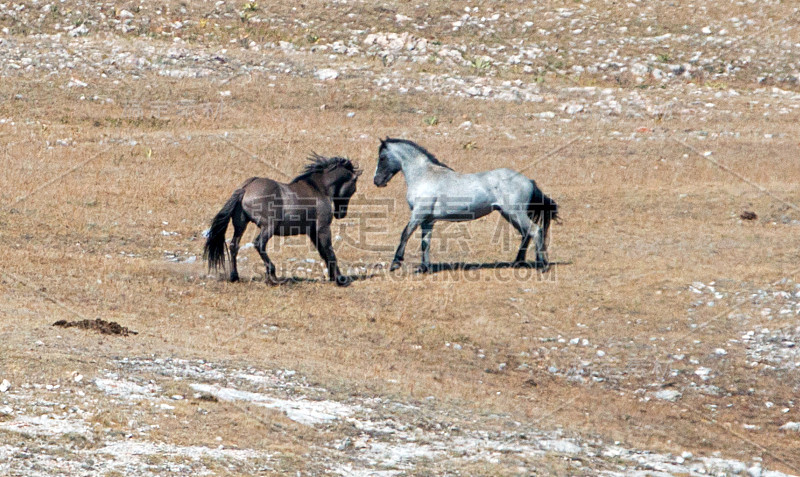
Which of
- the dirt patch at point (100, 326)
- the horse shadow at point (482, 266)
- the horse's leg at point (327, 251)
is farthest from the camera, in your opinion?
the horse shadow at point (482, 266)

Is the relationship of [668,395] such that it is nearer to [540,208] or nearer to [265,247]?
[540,208]

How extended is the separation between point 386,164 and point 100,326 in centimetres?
613

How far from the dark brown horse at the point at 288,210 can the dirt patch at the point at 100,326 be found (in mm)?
2841

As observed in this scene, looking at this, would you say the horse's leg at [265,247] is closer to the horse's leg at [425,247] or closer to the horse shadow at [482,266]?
the horse's leg at [425,247]

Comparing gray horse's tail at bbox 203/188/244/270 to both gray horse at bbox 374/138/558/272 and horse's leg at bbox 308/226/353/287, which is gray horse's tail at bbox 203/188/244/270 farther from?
gray horse at bbox 374/138/558/272

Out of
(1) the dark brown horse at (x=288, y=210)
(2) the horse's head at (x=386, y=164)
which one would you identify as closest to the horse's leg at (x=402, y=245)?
(2) the horse's head at (x=386, y=164)

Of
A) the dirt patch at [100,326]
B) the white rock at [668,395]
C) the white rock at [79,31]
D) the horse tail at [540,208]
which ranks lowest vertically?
the white rock at [668,395]

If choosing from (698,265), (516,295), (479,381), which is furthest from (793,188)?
(479,381)

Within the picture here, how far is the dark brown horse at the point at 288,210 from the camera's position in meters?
15.7

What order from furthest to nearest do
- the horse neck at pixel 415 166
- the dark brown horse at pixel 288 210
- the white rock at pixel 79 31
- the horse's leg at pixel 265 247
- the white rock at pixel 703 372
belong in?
the white rock at pixel 79 31 → the horse neck at pixel 415 166 → the horse's leg at pixel 265 247 → the dark brown horse at pixel 288 210 → the white rock at pixel 703 372

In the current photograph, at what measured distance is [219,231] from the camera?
15.7 meters

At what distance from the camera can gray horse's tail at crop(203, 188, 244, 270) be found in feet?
51.0

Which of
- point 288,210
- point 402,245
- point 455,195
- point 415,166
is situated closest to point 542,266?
point 455,195

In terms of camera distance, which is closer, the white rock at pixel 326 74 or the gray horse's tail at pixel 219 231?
the gray horse's tail at pixel 219 231
